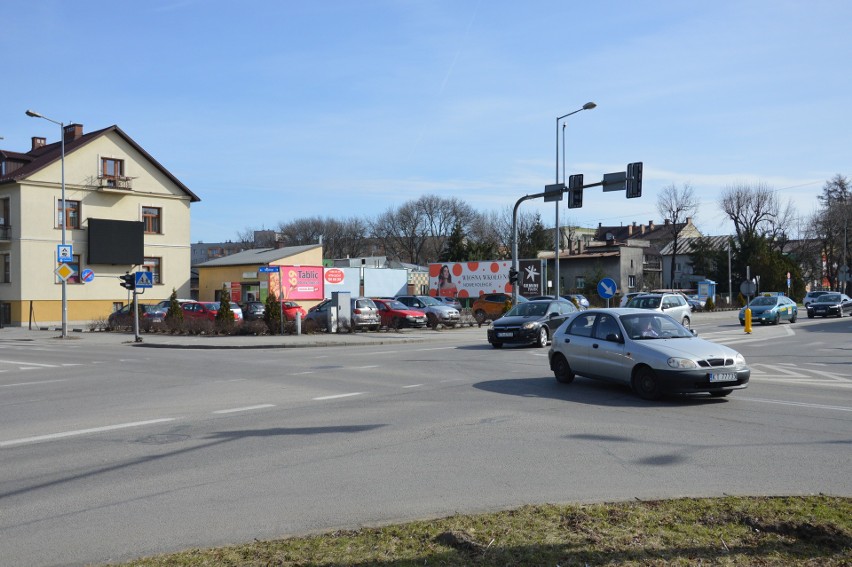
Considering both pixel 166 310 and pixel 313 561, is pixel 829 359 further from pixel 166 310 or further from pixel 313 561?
pixel 166 310

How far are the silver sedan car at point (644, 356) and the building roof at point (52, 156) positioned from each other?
43.1 meters

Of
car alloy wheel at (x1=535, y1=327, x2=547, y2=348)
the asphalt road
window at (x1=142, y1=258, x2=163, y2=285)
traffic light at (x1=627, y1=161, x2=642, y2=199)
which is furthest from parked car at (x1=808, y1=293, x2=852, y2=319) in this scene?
window at (x1=142, y1=258, x2=163, y2=285)

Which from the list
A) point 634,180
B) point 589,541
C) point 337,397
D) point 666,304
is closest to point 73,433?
point 337,397

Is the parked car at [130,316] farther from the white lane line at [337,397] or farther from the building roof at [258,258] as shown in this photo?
the white lane line at [337,397]

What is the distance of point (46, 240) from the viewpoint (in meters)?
48.7

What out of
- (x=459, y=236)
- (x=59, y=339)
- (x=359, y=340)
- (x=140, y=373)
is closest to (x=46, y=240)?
(x=59, y=339)

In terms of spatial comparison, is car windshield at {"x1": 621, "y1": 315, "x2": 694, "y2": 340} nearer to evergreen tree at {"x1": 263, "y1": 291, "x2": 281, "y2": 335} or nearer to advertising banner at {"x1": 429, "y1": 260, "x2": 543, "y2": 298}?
evergreen tree at {"x1": 263, "y1": 291, "x2": 281, "y2": 335}

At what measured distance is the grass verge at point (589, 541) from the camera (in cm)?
483

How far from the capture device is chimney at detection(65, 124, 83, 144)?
54.3 m

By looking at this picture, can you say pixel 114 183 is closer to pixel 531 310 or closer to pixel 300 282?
pixel 300 282

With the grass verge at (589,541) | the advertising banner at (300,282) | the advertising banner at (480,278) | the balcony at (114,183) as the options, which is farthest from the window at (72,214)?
the grass verge at (589,541)

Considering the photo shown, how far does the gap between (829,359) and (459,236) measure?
63.7m

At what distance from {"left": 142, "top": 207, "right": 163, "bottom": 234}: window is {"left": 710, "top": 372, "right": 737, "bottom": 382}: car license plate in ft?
162

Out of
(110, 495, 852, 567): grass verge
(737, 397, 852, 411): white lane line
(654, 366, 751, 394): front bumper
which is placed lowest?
(737, 397, 852, 411): white lane line
